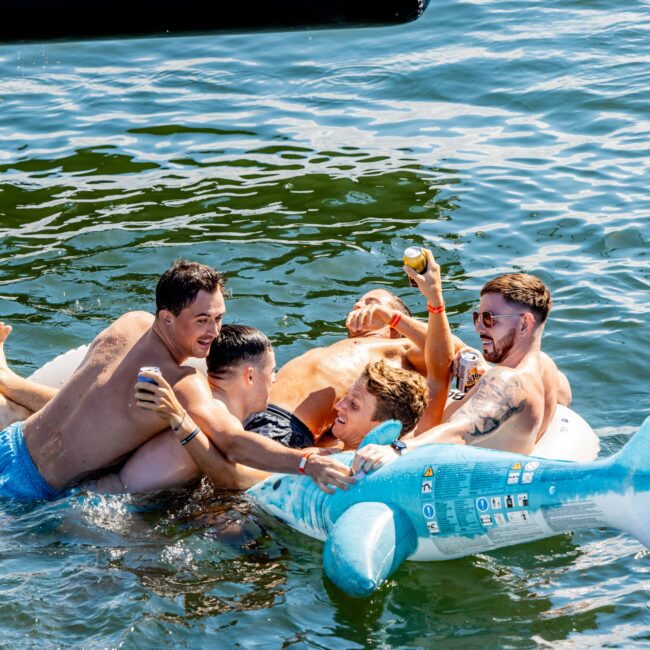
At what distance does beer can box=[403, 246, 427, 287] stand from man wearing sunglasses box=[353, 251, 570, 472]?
0.12 feet

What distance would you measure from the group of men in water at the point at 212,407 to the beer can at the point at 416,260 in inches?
2.2

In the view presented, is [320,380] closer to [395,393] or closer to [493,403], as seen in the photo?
[395,393]

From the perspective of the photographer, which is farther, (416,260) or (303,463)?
(416,260)

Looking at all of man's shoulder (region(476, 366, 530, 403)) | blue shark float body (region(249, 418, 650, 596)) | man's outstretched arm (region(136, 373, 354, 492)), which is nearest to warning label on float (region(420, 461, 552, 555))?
blue shark float body (region(249, 418, 650, 596))

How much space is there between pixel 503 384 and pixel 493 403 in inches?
5.2

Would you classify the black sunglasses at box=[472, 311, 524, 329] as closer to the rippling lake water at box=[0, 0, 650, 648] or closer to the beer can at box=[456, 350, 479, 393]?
the beer can at box=[456, 350, 479, 393]

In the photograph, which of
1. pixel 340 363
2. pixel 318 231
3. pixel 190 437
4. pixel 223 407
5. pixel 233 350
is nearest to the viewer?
pixel 190 437

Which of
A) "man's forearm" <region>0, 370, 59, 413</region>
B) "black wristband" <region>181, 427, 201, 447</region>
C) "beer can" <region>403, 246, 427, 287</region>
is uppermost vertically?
"beer can" <region>403, 246, 427, 287</region>

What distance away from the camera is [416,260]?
6996 mm

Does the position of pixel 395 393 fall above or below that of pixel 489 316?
below

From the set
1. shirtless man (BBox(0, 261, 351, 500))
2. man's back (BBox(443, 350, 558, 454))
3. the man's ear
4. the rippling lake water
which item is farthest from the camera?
the man's ear

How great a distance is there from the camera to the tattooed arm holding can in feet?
19.6

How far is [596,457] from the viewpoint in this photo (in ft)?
22.3

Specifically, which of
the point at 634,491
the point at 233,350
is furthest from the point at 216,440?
the point at 634,491
